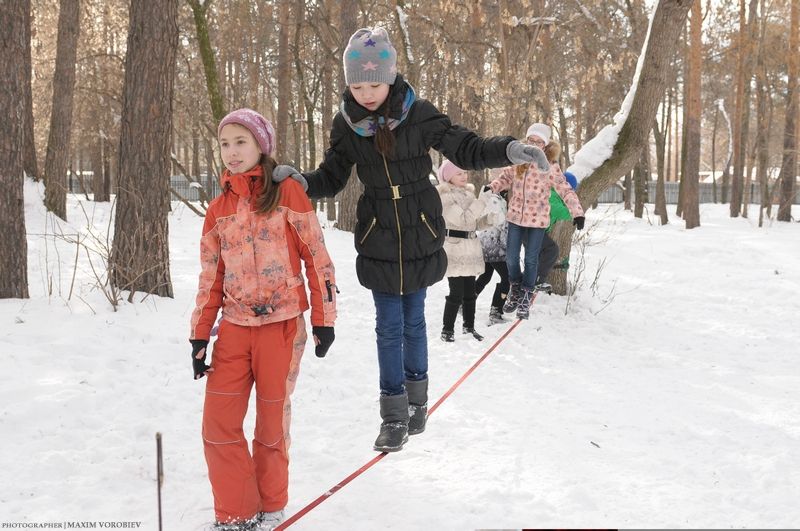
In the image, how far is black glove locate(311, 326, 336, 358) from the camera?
3094mm

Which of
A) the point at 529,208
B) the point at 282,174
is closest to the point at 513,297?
the point at 529,208

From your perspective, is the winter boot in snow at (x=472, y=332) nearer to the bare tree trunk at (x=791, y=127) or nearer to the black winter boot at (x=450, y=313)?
the black winter boot at (x=450, y=313)

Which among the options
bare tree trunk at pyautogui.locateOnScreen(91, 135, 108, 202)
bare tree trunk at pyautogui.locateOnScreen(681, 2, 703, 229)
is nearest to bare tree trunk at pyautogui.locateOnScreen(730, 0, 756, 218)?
bare tree trunk at pyautogui.locateOnScreen(681, 2, 703, 229)

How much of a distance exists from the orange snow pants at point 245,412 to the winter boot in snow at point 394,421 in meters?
0.57

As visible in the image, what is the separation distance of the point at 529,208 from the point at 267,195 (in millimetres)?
4227

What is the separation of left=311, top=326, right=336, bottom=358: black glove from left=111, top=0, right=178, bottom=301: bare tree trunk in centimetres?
366

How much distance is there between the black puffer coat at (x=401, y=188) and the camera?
337 centimetres

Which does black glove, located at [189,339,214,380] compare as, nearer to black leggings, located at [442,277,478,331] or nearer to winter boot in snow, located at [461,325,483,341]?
black leggings, located at [442,277,478,331]

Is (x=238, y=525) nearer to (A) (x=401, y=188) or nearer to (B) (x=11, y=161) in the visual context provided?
(A) (x=401, y=188)

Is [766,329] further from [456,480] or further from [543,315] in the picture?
[456,480]

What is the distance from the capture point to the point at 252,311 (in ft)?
9.93

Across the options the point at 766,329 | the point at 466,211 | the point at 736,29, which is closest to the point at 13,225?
the point at 466,211

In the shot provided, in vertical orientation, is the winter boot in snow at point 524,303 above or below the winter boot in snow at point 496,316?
above

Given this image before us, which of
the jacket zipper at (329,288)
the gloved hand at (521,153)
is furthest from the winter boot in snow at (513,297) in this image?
the jacket zipper at (329,288)
